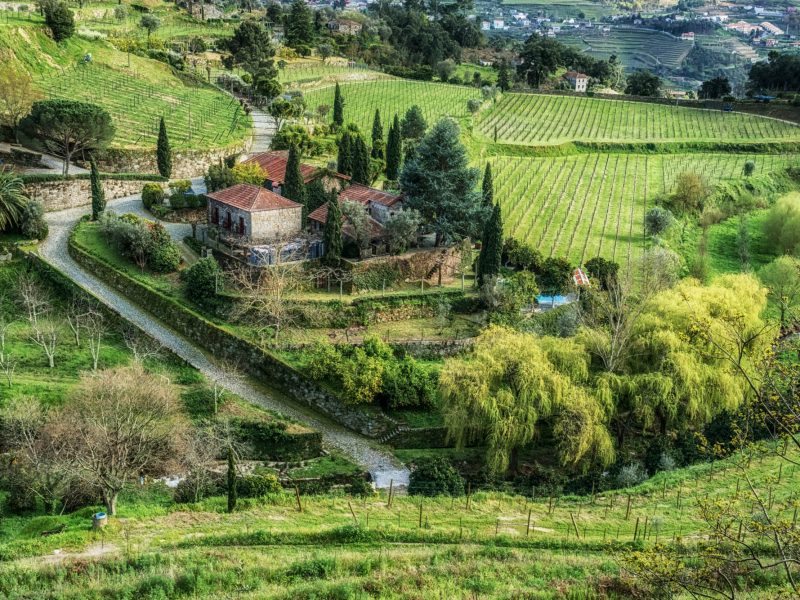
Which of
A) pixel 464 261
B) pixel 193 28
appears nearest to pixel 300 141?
pixel 464 261

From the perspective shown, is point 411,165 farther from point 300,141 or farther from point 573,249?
point 300,141

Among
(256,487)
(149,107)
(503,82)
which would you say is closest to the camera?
(256,487)

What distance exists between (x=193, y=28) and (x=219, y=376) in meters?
82.0

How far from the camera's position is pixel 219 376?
137ft

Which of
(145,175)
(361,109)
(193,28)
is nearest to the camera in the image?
(145,175)

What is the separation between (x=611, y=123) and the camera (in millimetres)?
97625

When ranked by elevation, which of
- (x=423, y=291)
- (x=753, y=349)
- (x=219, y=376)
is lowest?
(x=219, y=376)

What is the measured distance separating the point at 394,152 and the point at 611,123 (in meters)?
44.1

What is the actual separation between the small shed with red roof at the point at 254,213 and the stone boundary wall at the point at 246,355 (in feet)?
20.7

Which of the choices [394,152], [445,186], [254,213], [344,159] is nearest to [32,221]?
[254,213]

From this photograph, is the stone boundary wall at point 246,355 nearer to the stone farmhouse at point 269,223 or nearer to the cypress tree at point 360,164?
the stone farmhouse at point 269,223

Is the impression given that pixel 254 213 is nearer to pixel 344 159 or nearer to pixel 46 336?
pixel 46 336

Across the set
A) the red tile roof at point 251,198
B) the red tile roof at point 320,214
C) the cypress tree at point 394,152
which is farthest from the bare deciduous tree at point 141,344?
the cypress tree at point 394,152

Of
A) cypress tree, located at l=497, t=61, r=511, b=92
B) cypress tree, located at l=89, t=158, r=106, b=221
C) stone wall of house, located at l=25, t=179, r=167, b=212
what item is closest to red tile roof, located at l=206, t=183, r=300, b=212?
cypress tree, located at l=89, t=158, r=106, b=221
